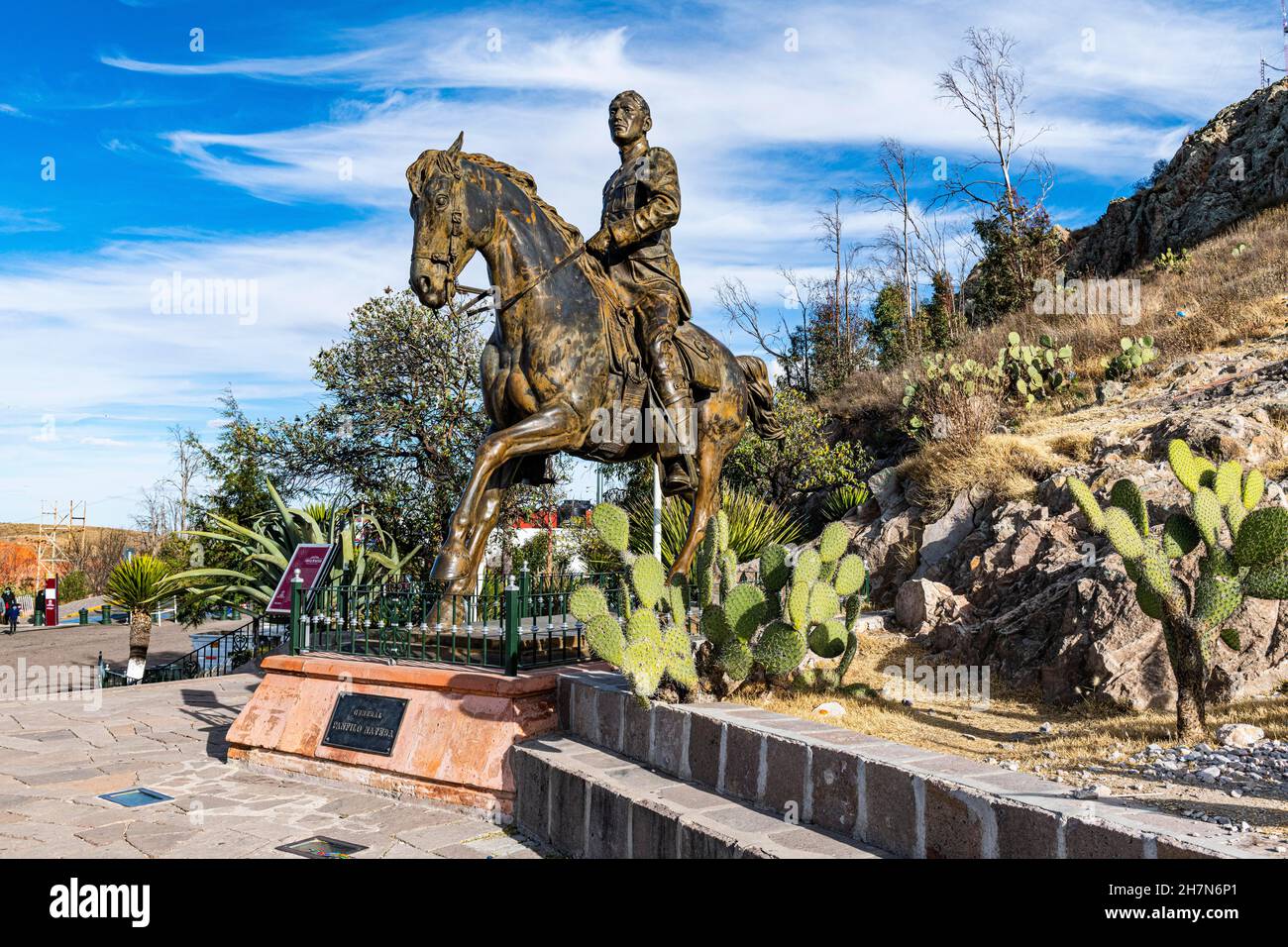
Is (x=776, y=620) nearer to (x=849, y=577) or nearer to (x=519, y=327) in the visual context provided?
(x=849, y=577)

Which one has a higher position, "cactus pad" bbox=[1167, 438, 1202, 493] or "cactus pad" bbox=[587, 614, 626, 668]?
"cactus pad" bbox=[1167, 438, 1202, 493]

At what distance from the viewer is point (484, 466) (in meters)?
5.73

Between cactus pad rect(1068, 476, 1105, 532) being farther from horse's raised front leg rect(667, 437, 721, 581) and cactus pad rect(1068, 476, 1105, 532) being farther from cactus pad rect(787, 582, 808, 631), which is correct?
horse's raised front leg rect(667, 437, 721, 581)

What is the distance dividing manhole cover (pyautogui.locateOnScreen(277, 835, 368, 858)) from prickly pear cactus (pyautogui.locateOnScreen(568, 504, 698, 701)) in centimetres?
160

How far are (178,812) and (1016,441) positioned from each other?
8540mm

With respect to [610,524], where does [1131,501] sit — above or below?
above

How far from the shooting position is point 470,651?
614 centimetres

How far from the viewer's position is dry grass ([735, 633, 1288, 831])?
3239 millimetres

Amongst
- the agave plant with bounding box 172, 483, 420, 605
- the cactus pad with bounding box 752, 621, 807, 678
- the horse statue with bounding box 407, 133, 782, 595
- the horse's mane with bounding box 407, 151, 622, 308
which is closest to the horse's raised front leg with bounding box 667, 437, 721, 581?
the horse statue with bounding box 407, 133, 782, 595

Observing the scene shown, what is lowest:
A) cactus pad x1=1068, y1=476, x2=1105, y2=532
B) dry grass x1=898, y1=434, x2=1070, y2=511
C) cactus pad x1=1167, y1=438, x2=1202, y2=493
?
cactus pad x1=1068, y1=476, x2=1105, y2=532

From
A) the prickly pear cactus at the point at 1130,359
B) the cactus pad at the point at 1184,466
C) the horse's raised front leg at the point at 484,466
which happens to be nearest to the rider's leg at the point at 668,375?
the horse's raised front leg at the point at 484,466

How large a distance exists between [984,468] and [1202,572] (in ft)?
18.8

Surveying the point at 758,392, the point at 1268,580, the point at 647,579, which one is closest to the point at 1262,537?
the point at 1268,580

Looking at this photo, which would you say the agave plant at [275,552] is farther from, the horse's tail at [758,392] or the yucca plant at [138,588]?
the horse's tail at [758,392]
